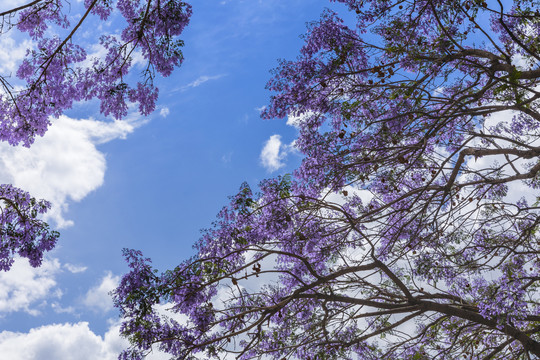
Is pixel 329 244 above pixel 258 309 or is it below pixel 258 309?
above

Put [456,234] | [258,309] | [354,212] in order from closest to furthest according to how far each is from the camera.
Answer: [258,309] → [456,234] → [354,212]

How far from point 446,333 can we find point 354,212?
8.40 ft

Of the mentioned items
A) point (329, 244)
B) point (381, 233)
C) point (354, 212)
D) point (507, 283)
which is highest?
point (354, 212)

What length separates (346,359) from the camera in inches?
268

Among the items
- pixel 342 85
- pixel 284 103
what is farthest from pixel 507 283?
pixel 284 103

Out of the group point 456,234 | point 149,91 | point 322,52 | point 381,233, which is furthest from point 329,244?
point 149,91

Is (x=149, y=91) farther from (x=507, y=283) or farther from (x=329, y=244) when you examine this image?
(x=507, y=283)

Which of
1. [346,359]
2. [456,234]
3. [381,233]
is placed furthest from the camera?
[456,234]

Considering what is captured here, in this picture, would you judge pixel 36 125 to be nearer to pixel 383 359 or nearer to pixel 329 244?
pixel 329 244

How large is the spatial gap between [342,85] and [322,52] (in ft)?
2.05

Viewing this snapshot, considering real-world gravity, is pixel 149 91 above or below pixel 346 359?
above

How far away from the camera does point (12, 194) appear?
6969 millimetres

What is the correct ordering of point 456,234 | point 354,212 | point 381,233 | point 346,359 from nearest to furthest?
point 381,233, point 346,359, point 456,234, point 354,212

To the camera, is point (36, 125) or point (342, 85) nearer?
point (36, 125)
